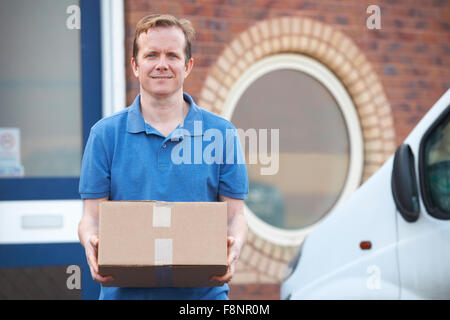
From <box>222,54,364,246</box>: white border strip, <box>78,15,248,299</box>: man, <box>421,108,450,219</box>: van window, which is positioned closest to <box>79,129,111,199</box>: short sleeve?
<box>78,15,248,299</box>: man

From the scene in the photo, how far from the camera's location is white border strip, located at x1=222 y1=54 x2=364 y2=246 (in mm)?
4793

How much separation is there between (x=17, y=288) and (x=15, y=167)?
0.85 metres

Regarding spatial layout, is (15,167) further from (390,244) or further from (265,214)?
(390,244)

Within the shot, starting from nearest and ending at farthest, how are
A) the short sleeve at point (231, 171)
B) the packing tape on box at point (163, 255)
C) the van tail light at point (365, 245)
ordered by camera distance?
the packing tape on box at point (163, 255) → the short sleeve at point (231, 171) → the van tail light at point (365, 245)

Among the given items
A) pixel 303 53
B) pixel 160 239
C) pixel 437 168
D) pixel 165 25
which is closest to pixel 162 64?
pixel 165 25

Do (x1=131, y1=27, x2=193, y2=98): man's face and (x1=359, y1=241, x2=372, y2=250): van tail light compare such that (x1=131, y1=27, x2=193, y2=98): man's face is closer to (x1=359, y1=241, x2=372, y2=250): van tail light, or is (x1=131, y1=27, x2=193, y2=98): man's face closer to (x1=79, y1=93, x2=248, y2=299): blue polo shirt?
(x1=79, y1=93, x2=248, y2=299): blue polo shirt

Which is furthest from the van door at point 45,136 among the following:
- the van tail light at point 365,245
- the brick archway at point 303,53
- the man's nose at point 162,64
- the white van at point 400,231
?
the man's nose at point 162,64

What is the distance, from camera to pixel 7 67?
407 centimetres

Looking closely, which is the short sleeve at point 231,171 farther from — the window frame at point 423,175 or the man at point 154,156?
the window frame at point 423,175

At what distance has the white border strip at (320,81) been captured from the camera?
4793 millimetres

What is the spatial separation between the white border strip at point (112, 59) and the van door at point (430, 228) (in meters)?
2.41

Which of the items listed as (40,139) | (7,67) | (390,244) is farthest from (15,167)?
(390,244)

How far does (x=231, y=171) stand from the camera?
1852 millimetres

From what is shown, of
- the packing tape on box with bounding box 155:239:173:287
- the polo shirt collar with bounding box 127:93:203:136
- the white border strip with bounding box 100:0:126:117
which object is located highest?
the white border strip with bounding box 100:0:126:117
